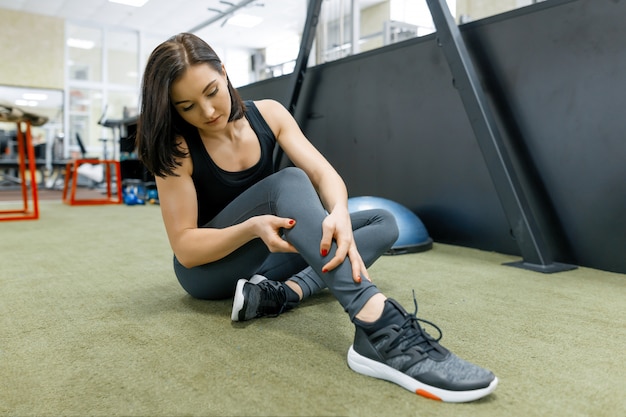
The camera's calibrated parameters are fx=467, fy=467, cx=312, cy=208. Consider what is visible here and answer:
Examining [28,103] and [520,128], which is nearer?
[520,128]

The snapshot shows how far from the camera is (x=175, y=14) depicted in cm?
852

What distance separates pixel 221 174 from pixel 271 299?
13.9 inches

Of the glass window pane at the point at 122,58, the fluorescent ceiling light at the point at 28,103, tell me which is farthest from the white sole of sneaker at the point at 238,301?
the fluorescent ceiling light at the point at 28,103

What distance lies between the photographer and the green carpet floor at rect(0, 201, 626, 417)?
30.9 inches

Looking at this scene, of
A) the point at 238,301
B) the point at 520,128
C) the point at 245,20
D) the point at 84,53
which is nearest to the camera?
the point at 238,301

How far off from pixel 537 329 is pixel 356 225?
52cm

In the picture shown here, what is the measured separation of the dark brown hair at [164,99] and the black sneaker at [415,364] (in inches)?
23.3

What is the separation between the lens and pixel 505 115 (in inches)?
83.0

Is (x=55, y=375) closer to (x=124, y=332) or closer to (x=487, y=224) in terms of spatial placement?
(x=124, y=332)

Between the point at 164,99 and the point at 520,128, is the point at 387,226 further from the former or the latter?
the point at 520,128

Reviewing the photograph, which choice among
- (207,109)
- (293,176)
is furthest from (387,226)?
(207,109)

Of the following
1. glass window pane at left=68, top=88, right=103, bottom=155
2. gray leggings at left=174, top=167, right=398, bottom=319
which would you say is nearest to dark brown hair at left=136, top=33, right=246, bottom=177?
gray leggings at left=174, top=167, right=398, bottom=319

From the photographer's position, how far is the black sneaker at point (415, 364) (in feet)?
2.58

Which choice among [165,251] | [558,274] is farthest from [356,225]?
[165,251]
